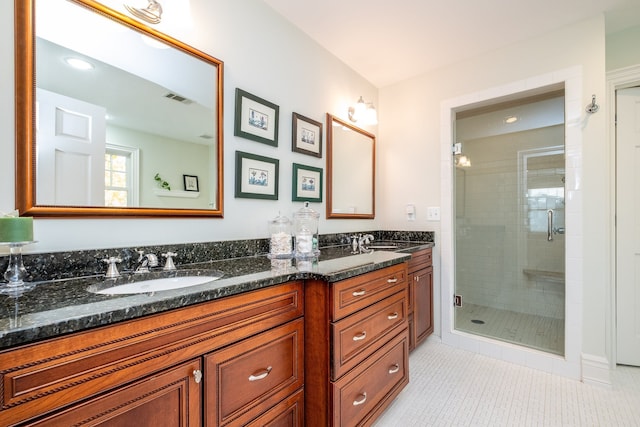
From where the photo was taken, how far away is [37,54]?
1073 millimetres

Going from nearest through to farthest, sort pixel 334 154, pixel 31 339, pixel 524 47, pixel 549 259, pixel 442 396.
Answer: pixel 31 339 < pixel 442 396 < pixel 524 47 < pixel 334 154 < pixel 549 259

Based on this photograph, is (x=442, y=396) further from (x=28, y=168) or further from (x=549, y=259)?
(x=28, y=168)

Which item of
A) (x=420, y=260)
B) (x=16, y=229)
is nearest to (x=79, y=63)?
(x=16, y=229)

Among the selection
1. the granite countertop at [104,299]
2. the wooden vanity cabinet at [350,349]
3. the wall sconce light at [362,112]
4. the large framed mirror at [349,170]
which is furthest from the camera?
the wall sconce light at [362,112]

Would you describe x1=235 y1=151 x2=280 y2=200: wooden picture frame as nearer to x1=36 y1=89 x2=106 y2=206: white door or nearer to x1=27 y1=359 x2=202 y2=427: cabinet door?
x1=36 y1=89 x2=106 y2=206: white door

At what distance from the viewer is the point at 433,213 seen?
2.68 m

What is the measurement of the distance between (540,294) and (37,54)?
4000mm

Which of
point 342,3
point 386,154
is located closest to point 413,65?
point 386,154

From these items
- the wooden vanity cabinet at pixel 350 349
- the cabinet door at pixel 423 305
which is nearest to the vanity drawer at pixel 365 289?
the wooden vanity cabinet at pixel 350 349

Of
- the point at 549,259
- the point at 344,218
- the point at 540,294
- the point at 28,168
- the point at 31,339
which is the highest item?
the point at 28,168

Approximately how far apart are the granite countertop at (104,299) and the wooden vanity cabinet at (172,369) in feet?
0.10

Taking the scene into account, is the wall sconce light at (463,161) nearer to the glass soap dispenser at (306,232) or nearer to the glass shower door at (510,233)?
the glass shower door at (510,233)

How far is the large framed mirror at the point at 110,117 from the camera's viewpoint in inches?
41.9

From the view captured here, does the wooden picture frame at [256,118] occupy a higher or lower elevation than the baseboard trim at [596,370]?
higher
